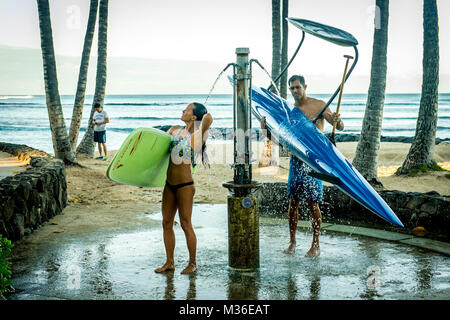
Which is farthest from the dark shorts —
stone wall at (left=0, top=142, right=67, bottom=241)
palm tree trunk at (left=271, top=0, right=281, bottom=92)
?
stone wall at (left=0, top=142, right=67, bottom=241)

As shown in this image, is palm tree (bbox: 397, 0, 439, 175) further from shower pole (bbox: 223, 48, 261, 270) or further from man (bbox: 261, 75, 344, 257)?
shower pole (bbox: 223, 48, 261, 270)

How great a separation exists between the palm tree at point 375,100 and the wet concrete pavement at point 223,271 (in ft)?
14.4

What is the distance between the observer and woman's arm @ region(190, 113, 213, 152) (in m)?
4.75

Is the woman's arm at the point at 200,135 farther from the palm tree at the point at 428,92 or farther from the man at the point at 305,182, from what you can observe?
the palm tree at the point at 428,92

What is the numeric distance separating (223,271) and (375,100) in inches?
269

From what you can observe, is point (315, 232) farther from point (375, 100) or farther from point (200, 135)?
point (375, 100)

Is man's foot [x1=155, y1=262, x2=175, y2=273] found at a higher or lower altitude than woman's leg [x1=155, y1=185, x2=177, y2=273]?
lower

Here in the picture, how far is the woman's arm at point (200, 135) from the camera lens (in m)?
4.75

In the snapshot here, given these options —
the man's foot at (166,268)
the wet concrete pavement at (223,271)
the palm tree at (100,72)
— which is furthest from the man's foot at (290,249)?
the palm tree at (100,72)

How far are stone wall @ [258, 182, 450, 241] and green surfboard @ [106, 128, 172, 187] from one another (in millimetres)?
3172

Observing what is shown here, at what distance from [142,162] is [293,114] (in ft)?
5.67

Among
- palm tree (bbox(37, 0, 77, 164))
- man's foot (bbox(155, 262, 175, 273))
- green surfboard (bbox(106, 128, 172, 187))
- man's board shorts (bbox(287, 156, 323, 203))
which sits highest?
palm tree (bbox(37, 0, 77, 164))
